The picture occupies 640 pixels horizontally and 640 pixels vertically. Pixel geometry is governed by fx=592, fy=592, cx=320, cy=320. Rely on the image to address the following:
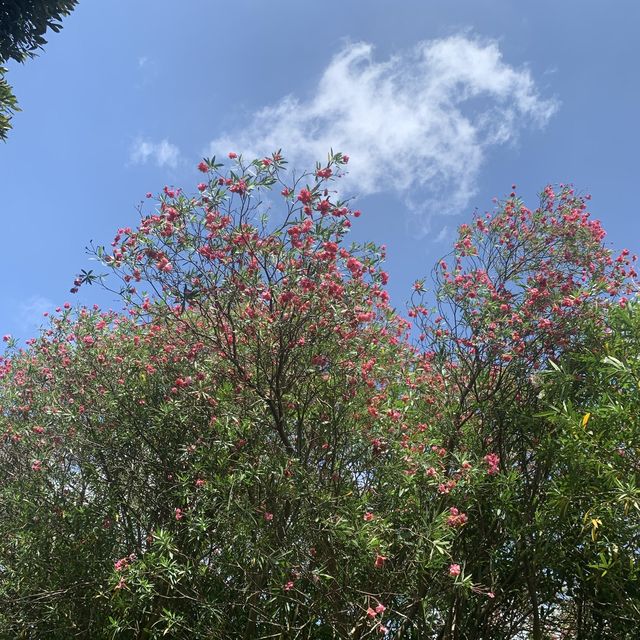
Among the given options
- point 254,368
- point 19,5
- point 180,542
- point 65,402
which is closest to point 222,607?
point 180,542

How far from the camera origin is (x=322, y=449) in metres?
6.92

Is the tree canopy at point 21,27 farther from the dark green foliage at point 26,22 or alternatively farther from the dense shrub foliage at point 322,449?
the dense shrub foliage at point 322,449

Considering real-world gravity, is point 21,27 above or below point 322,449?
above

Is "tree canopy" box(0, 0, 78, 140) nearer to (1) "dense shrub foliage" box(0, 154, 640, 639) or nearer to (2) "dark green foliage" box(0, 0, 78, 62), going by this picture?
(2) "dark green foliage" box(0, 0, 78, 62)

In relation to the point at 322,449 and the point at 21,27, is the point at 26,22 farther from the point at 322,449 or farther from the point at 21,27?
the point at 322,449

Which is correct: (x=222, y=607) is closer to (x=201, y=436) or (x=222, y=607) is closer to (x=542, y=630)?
(x=201, y=436)

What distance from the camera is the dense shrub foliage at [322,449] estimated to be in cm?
607

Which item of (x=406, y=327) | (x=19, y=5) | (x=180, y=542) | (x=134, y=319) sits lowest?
(x=180, y=542)

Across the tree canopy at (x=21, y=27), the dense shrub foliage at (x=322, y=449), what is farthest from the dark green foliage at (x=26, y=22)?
the dense shrub foliage at (x=322, y=449)

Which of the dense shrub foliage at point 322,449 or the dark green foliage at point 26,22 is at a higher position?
the dark green foliage at point 26,22

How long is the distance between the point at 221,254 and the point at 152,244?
2.48 feet

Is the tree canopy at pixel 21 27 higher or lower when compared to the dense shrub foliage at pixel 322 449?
higher

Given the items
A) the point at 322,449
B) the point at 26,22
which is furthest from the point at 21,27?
the point at 322,449

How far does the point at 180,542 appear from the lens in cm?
723
